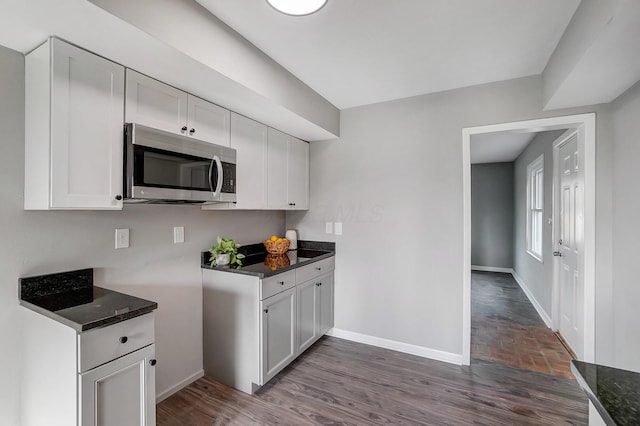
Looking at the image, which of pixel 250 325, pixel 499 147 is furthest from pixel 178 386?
pixel 499 147

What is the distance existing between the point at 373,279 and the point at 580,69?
231cm

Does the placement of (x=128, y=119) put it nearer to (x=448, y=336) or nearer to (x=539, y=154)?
(x=448, y=336)

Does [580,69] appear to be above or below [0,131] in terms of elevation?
above

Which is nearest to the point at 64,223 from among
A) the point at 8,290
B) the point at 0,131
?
the point at 8,290

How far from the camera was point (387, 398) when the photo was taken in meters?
2.25

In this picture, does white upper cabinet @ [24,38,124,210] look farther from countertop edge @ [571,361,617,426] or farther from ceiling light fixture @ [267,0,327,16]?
countertop edge @ [571,361,617,426]

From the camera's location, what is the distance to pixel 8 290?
4.99 ft

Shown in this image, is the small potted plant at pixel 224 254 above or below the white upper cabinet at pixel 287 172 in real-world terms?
below

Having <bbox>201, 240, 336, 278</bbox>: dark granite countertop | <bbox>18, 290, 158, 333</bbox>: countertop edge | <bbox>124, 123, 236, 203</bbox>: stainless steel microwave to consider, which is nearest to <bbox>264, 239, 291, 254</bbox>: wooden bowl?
<bbox>201, 240, 336, 278</bbox>: dark granite countertop

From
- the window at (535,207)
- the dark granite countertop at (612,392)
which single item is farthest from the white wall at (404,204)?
the window at (535,207)

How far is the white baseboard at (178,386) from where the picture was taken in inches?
86.4

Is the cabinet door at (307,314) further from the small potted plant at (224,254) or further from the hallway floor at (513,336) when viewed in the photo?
the hallway floor at (513,336)

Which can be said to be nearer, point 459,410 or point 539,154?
point 459,410

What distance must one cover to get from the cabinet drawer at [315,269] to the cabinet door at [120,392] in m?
1.39
